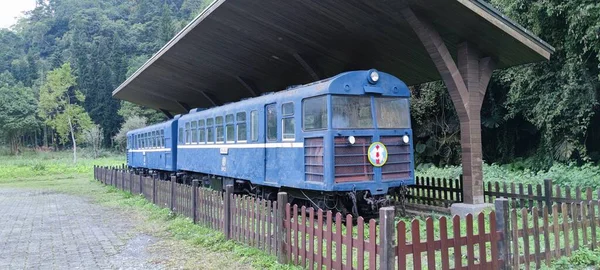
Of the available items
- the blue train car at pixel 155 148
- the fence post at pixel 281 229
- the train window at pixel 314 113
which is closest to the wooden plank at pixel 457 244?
the fence post at pixel 281 229

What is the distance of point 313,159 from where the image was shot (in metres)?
8.13

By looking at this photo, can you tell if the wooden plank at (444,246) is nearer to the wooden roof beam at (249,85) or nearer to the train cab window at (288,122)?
the train cab window at (288,122)

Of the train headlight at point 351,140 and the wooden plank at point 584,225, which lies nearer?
the wooden plank at point 584,225

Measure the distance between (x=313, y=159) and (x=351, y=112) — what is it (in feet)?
3.52

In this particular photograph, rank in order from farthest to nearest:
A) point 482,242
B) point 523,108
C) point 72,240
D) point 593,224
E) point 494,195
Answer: point 523,108
point 494,195
point 72,240
point 593,224
point 482,242

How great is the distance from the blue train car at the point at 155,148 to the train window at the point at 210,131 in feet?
12.4

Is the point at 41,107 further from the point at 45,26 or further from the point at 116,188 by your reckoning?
the point at 45,26

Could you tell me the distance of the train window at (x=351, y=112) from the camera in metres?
7.89

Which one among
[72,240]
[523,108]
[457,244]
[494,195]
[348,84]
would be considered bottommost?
[72,240]

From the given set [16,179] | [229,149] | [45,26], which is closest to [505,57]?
[229,149]

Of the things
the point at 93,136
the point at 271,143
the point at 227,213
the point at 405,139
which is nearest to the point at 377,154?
the point at 405,139

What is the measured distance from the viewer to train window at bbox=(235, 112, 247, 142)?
10766 millimetres

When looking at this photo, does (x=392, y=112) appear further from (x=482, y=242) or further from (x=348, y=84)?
(x=482, y=242)

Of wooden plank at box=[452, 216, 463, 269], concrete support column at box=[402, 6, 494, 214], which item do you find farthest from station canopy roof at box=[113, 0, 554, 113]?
wooden plank at box=[452, 216, 463, 269]
